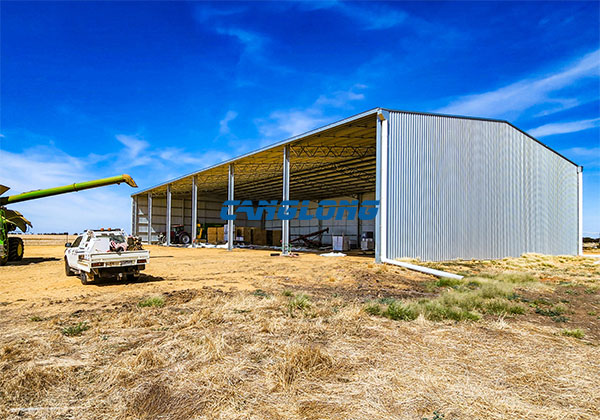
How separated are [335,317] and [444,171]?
14322 millimetres

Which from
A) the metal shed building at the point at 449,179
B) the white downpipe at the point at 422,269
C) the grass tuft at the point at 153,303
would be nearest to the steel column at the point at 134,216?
the metal shed building at the point at 449,179

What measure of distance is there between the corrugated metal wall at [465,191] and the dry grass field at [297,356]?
807cm

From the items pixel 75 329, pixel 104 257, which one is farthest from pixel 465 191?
pixel 75 329

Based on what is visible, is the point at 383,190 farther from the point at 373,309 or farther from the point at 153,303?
the point at 153,303

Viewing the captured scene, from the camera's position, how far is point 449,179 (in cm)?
1967

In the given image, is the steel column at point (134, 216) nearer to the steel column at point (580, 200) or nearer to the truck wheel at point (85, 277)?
the truck wheel at point (85, 277)

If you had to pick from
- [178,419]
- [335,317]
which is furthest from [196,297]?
[178,419]

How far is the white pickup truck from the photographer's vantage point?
11703 mm

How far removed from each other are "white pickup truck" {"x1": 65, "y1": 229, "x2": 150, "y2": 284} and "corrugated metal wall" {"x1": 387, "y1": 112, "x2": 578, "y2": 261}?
1064 centimetres

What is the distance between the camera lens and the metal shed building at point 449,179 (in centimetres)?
1812

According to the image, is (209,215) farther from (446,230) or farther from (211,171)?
(446,230)

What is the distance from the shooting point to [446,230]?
761 inches

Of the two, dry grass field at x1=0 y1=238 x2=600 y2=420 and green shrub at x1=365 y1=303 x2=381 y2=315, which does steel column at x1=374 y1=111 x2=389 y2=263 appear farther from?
green shrub at x1=365 y1=303 x2=381 y2=315

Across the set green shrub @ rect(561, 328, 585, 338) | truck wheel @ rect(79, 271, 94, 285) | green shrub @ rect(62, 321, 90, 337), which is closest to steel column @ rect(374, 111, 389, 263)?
green shrub @ rect(561, 328, 585, 338)
